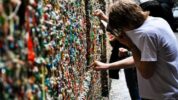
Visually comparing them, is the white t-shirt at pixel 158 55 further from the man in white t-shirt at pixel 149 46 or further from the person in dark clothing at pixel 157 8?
the person in dark clothing at pixel 157 8

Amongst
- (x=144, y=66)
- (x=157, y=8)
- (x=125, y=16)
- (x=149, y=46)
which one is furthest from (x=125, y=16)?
(x=157, y=8)

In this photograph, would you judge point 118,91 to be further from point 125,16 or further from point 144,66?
point 125,16

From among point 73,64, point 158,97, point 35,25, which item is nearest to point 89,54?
point 73,64

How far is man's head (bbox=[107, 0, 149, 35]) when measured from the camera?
11.5 feet

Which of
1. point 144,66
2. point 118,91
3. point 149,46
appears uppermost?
point 149,46

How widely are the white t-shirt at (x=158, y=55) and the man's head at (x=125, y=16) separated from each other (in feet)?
0.16

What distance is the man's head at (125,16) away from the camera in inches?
138

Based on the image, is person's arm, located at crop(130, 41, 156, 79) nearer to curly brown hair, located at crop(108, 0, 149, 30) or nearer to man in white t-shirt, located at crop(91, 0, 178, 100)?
man in white t-shirt, located at crop(91, 0, 178, 100)

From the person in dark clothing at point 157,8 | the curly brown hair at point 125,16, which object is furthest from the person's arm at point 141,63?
the person in dark clothing at point 157,8

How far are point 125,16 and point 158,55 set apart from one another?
0.41m

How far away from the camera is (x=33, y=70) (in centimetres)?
190

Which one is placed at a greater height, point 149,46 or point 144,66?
point 149,46

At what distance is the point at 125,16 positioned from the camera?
349 centimetres

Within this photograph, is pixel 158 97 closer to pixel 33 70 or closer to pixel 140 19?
pixel 140 19
